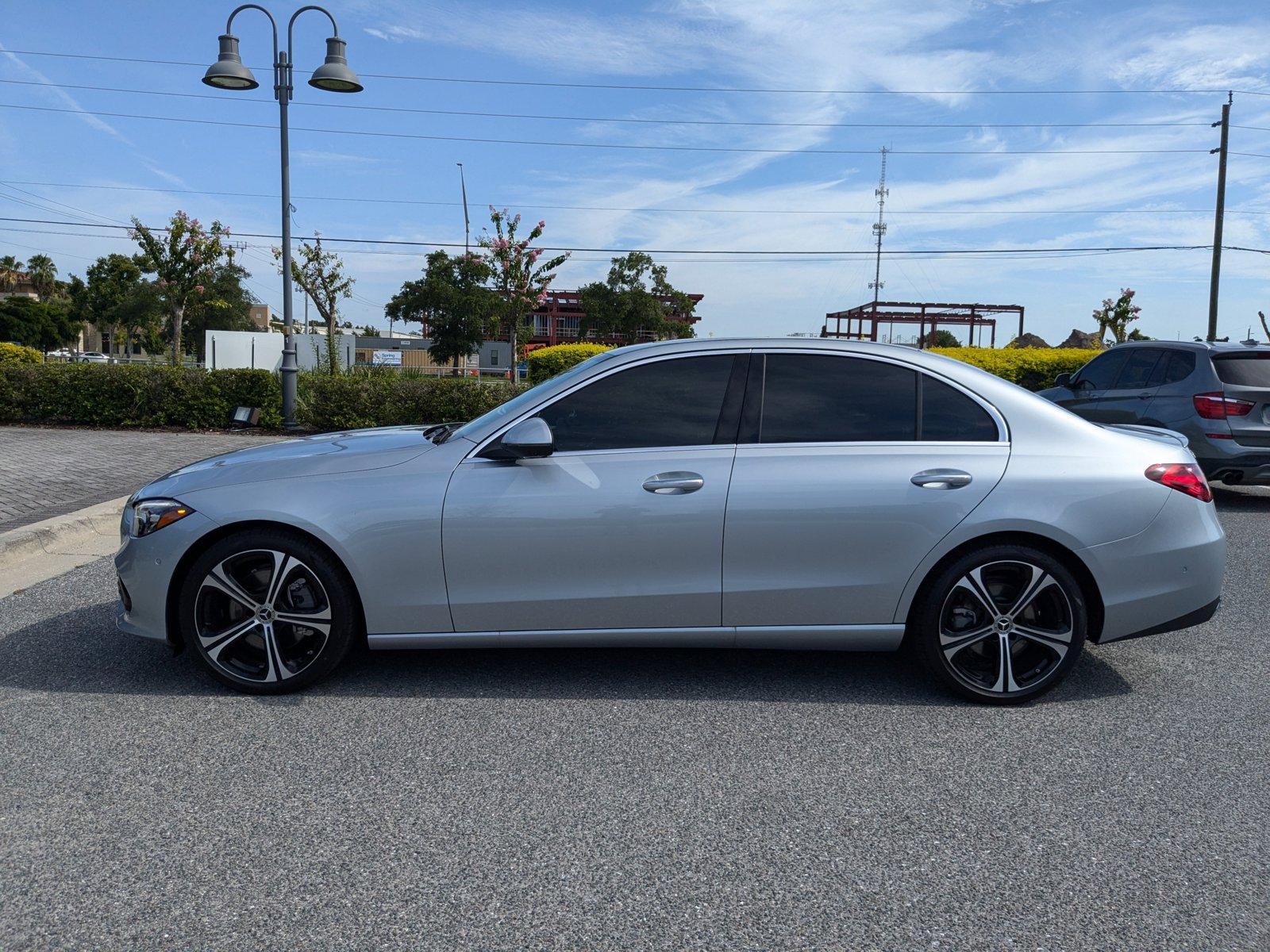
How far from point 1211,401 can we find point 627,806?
816cm

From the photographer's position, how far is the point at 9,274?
4242 inches

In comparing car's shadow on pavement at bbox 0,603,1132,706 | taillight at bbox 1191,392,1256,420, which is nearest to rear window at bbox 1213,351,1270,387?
taillight at bbox 1191,392,1256,420

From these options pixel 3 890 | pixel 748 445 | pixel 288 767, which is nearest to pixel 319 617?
pixel 288 767

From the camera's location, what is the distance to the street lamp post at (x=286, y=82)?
588 inches

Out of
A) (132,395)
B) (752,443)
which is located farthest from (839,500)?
(132,395)

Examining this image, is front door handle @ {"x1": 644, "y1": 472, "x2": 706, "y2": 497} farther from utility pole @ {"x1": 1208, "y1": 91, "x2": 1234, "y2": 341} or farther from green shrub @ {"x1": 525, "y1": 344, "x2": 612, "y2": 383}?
utility pole @ {"x1": 1208, "y1": 91, "x2": 1234, "y2": 341}

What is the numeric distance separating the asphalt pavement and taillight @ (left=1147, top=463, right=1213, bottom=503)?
0.91 meters

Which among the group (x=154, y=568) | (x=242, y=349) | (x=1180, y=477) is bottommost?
(x=154, y=568)

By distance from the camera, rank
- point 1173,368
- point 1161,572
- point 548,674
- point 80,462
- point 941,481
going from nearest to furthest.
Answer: point 941,481 < point 1161,572 < point 548,674 < point 1173,368 < point 80,462

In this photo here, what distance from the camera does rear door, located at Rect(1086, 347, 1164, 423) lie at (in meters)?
9.84

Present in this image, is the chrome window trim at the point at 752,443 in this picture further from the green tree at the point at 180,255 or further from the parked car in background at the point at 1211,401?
the green tree at the point at 180,255

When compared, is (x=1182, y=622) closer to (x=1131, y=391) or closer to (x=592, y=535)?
(x=592, y=535)

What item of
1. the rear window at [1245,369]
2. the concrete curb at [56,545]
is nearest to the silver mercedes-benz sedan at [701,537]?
the concrete curb at [56,545]

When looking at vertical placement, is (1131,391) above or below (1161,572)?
above
